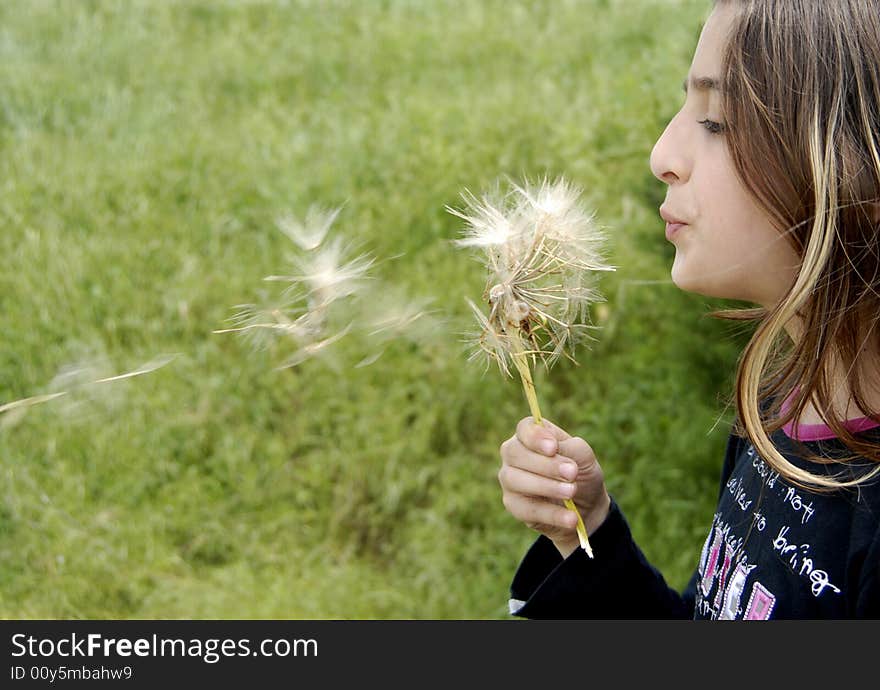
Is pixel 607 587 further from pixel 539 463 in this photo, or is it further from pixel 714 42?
pixel 714 42

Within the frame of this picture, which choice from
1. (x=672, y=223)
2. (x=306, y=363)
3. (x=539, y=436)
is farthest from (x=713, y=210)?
(x=306, y=363)

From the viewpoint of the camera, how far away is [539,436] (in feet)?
4.26

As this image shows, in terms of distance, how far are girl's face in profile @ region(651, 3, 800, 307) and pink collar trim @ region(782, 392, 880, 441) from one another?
0.16 metres

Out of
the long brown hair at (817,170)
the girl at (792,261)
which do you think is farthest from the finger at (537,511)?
the long brown hair at (817,170)

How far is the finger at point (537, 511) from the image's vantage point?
1322mm

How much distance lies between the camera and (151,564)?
281 cm

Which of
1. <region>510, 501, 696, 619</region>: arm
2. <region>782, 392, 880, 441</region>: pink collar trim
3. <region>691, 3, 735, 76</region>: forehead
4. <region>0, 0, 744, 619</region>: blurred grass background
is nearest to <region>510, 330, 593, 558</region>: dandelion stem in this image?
<region>510, 501, 696, 619</region>: arm

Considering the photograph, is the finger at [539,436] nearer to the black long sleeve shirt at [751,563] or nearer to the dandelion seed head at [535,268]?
the dandelion seed head at [535,268]

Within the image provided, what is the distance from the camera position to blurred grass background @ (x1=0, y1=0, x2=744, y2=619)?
2.84 metres

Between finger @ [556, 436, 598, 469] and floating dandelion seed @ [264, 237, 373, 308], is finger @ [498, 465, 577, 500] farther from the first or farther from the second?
floating dandelion seed @ [264, 237, 373, 308]

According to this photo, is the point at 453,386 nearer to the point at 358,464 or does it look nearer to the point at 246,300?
the point at 358,464

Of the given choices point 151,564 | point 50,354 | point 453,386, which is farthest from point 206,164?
point 151,564

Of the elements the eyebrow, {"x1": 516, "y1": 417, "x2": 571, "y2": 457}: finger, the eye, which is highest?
the eyebrow
